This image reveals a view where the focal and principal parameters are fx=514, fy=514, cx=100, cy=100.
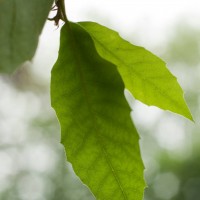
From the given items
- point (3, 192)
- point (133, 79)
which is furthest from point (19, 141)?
point (133, 79)

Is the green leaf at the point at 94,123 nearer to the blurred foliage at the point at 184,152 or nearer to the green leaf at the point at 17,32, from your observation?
the green leaf at the point at 17,32

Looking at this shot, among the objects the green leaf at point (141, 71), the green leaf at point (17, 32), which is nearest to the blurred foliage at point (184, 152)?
the green leaf at point (141, 71)

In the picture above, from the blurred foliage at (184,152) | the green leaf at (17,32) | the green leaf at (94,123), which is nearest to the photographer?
the green leaf at (17,32)

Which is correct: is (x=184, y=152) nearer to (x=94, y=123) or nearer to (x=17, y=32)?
(x=94, y=123)

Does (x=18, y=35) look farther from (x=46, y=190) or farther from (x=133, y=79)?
(x=46, y=190)

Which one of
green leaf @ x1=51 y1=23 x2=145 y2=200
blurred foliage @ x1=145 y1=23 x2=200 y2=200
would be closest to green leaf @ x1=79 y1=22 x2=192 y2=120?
green leaf @ x1=51 y1=23 x2=145 y2=200

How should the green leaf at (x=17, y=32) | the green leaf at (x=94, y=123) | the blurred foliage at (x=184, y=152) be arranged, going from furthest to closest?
the blurred foliage at (x=184, y=152), the green leaf at (x=94, y=123), the green leaf at (x=17, y=32)

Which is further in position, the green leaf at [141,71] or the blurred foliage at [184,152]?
the blurred foliage at [184,152]

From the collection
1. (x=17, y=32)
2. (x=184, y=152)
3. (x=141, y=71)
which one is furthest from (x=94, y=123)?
(x=184, y=152)
